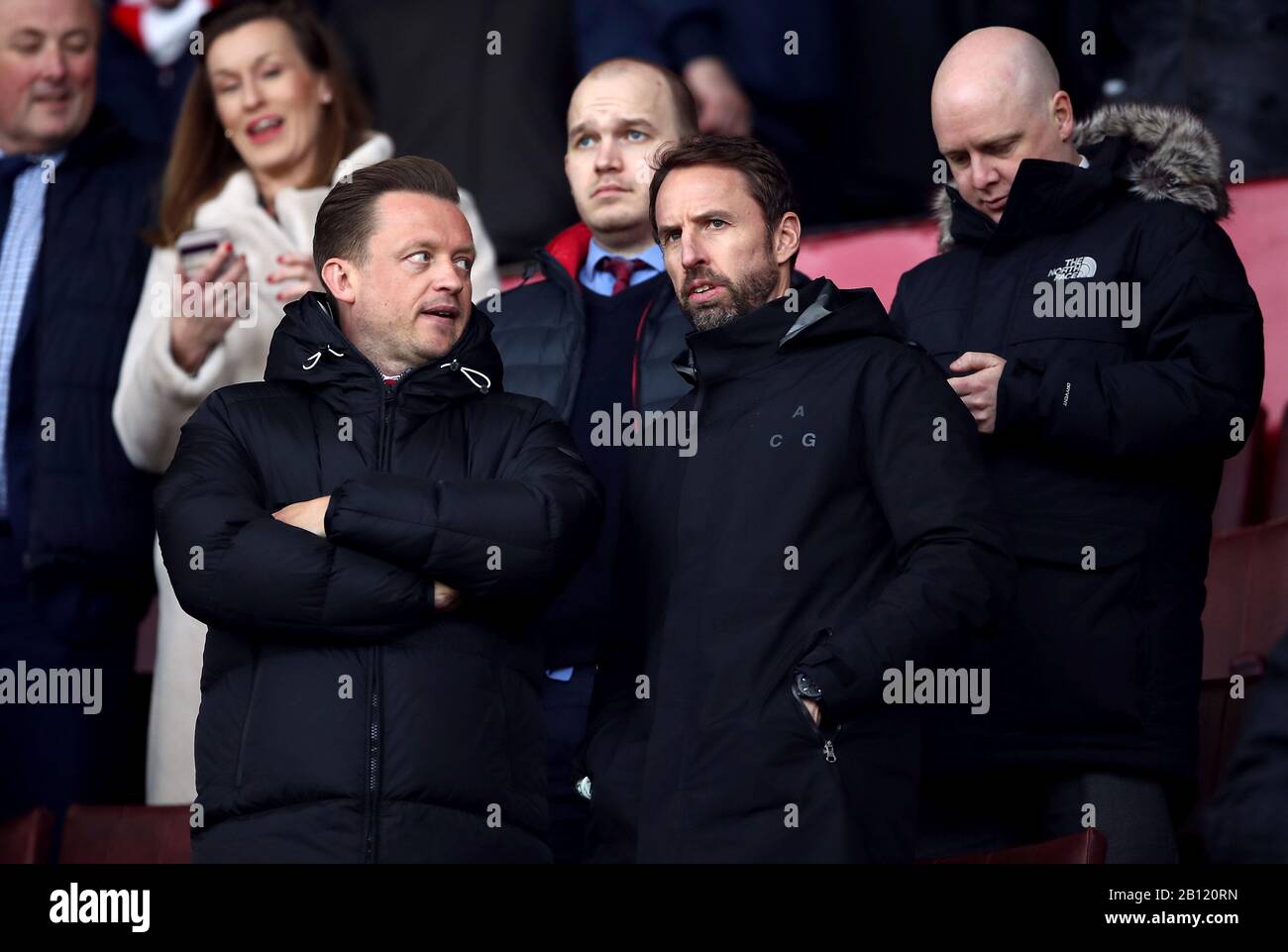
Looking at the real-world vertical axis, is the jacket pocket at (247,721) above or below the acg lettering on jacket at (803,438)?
below

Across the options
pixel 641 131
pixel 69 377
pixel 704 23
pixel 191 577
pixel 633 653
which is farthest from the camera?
pixel 704 23

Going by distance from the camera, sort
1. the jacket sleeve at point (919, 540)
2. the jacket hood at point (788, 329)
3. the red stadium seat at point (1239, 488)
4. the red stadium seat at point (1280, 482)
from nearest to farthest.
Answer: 1. the jacket sleeve at point (919, 540)
2. the jacket hood at point (788, 329)
3. the red stadium seat at point (1280, 482)
4. the red stadium seat at point (1239, 488)

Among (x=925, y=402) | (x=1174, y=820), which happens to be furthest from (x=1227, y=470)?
(x=925, y=402)

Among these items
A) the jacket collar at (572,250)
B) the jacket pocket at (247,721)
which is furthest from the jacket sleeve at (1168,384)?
the jacket pocket at (247,721)

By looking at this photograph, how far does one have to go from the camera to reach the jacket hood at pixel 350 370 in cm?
391

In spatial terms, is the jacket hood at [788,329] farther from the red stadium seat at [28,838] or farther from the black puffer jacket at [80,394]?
the black puffer jacket at [80,394]

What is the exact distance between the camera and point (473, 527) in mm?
3674

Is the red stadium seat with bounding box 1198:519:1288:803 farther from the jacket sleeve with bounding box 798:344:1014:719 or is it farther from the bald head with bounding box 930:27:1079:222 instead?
the jacket sleeve with bounding box 798:344:1014:719

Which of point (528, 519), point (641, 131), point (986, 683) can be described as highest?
point (641, 131)

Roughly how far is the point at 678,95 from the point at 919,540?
173cm

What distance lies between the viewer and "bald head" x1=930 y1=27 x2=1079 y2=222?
172 inches

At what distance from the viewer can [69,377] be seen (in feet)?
18.0

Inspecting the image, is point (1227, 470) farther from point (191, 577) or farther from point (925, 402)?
point (191, 577)

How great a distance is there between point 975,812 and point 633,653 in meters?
0.80
